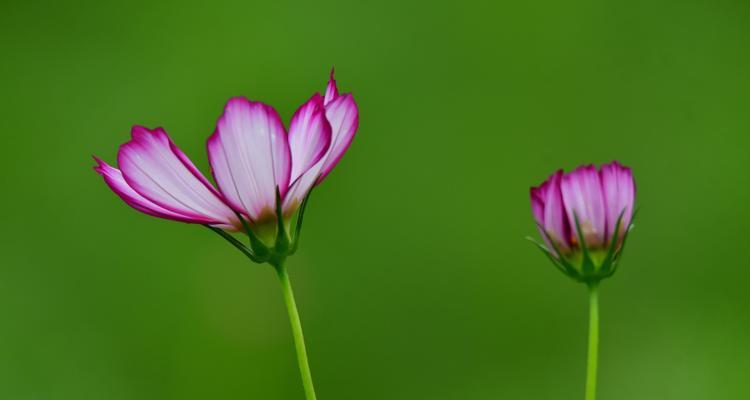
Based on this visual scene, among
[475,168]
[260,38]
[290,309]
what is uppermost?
[260,38]

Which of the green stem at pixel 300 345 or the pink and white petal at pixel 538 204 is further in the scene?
the pink and white petal at pixel 538 204

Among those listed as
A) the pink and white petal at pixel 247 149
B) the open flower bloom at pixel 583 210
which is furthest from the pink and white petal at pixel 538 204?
the pink and white petal at pixel 247 149

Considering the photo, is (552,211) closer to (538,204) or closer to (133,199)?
(538,204)

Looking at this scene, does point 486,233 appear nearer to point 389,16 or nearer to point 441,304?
point 441,304

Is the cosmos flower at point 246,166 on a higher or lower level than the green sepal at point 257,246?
higher

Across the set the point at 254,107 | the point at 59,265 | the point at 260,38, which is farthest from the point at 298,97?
the point at 254,107

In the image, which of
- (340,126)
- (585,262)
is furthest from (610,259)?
(340,126)

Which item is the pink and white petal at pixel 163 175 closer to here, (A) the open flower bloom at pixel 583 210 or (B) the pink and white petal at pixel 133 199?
(B) the pink and white petal at pixel 133 199
